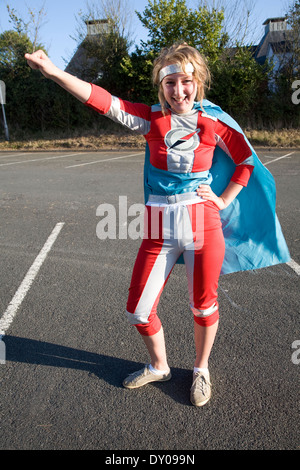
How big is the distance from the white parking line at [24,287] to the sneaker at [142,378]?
1244 mm

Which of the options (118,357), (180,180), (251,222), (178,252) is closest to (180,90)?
(180,180)

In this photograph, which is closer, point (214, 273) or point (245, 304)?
point (214, 273)

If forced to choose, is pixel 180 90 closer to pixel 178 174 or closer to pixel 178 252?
pixel 178 174

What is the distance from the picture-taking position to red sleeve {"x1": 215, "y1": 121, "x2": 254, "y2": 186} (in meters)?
2.21

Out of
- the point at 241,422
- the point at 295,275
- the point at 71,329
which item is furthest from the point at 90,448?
the point at 295,275

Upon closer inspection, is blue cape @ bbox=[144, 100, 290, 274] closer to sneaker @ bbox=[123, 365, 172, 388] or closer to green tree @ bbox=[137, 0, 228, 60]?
sneaker @ bbox=[123, 365, 172, 388]

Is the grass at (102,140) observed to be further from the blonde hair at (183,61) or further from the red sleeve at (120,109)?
the red sleeve at (120,109)

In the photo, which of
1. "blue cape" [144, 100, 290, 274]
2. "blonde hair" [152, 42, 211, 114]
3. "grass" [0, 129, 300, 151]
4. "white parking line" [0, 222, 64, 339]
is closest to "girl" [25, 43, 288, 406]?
"blonde hair" [152, 42, 211, 114]

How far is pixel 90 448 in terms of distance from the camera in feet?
6.59

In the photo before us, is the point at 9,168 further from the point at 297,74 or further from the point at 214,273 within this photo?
the point at 297,74

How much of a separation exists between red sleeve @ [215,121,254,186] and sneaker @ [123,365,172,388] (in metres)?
1.38

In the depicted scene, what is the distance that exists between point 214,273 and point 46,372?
1.42 metres

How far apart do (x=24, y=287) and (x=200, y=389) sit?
2.25 metres
